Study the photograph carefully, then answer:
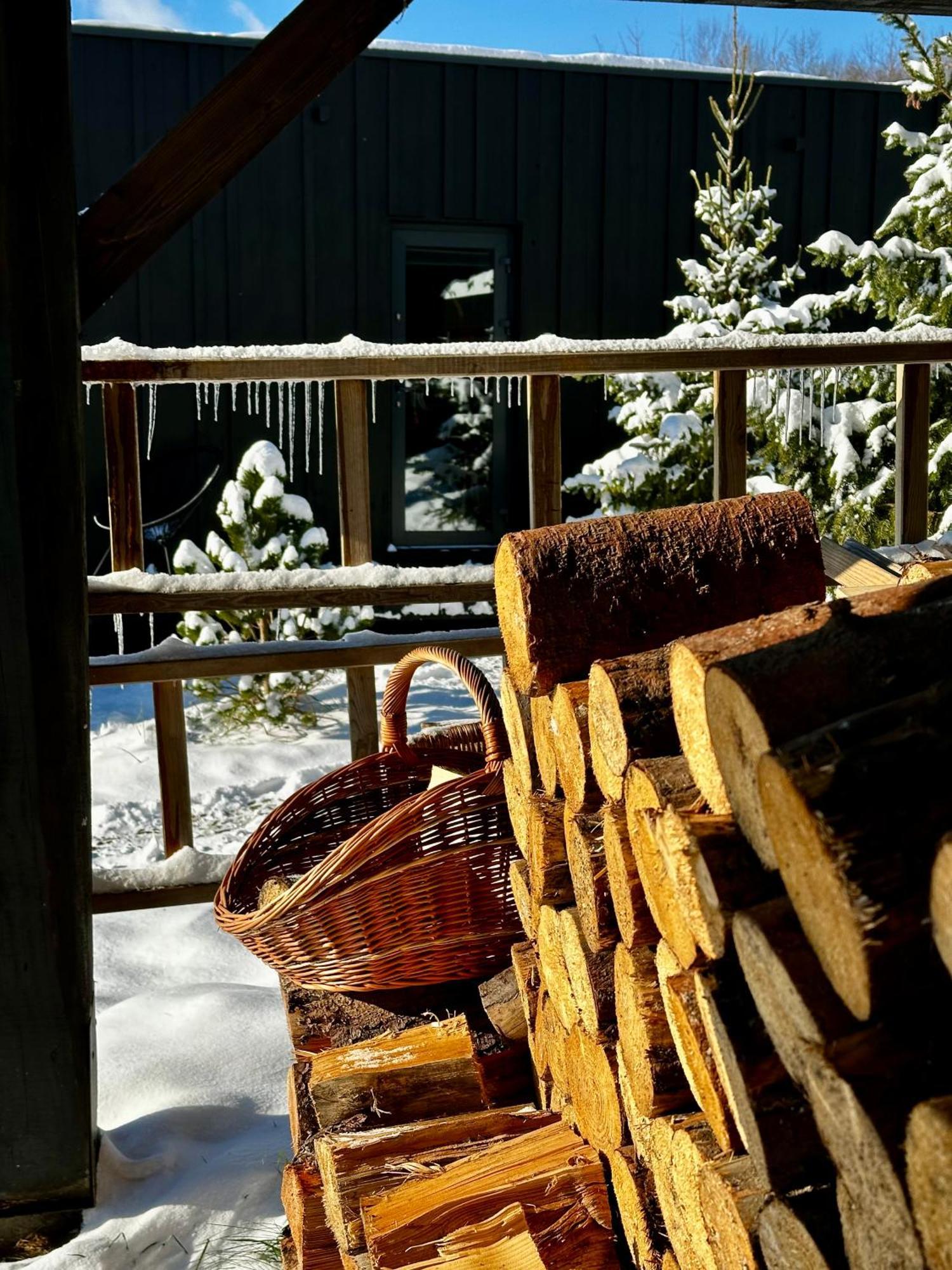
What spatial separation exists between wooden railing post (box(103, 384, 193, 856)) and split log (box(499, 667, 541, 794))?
129 centimetres

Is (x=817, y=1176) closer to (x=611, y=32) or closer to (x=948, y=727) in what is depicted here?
(x=948, y=727)

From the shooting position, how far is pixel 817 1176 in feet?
3.88

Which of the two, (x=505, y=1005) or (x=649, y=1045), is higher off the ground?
(x=649, y=1045)

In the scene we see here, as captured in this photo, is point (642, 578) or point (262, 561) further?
point (262, 561)

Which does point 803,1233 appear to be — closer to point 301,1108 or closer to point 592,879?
point 592,879

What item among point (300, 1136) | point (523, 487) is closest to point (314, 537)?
point (523, 487)

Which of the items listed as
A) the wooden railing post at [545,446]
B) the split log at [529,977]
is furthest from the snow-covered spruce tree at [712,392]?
the split log at [529,977]

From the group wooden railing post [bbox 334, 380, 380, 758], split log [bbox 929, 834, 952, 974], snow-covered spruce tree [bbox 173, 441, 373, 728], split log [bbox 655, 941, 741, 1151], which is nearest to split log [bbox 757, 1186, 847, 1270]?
split log [bbox 655, 941, 741, 1151]

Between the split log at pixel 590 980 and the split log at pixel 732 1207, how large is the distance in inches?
13.5

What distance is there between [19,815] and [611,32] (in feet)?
58.5

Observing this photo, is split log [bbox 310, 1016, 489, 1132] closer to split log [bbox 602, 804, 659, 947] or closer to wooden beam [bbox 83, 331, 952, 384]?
split log [bbox 602, 804, 659, 947]

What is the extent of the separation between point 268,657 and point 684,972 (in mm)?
1947

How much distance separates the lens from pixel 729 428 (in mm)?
3279

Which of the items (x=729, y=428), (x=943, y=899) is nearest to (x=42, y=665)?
(x=943, y=899)
